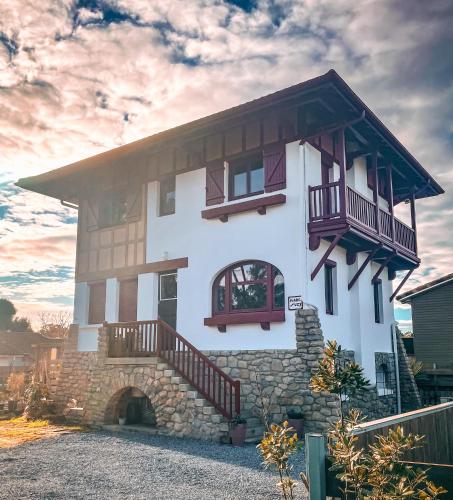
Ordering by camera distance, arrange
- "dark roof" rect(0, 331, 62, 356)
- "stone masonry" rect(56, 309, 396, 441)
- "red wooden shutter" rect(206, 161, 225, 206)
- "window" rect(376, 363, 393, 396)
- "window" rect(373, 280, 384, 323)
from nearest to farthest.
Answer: "stone masonry" rect(56, 309, 396, 441)
"red wooden shutter" rect(206, 161, 225, 206)
"window" rect(376, 363, 393, 396)
"window" rect(373, 280, 384, 323)
"dark roof" rect(0, 331, 62, 356)

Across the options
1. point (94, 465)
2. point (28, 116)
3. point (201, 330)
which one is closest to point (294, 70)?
point (28, 116)

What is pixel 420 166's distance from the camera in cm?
1705

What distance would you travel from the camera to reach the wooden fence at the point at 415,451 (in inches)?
147

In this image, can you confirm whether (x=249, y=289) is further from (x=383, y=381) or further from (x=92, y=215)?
(x=92, y=215)

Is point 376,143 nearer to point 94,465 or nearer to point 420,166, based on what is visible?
point 420,166

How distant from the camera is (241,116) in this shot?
13602 millimetres

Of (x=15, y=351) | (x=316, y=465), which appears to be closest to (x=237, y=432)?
(x=316, y=465)

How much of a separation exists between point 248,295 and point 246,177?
3.28 meters

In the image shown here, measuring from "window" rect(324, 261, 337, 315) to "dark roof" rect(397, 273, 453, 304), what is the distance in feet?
38.0

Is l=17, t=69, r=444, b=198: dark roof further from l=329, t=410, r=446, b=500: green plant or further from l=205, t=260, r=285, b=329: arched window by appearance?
l=329, t=410, r=446, b=500: green plant

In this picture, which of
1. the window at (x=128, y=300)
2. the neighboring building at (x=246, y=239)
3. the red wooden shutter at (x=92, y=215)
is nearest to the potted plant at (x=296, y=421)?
the neighboring building at (x=246, y=239)

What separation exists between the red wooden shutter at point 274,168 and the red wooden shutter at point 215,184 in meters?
1.43

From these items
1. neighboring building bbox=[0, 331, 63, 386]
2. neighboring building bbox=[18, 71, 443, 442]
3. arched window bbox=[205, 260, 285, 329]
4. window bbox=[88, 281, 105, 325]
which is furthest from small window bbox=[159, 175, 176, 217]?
neighboring building bbox=[0, 331, 63, 386]

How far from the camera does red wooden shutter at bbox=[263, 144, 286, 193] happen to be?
13703mm
